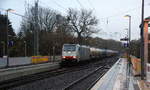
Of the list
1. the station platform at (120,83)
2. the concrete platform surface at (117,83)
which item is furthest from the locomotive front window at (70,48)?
the station platform at (120,83)

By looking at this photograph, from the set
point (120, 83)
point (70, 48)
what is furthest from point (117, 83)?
point (70, 48)

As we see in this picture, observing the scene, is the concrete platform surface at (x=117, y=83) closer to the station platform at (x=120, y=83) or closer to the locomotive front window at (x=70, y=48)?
the station platform at (x=120, y=83)

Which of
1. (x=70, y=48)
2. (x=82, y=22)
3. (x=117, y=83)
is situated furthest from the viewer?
(x=82, y=22)

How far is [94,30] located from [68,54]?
38900 millimetres

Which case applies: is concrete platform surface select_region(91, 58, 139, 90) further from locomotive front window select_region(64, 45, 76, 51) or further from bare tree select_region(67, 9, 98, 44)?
bare tree select_region(67, 9, 98, 44)

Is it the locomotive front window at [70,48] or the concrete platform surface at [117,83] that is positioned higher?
the locomotive front window at [70,48]

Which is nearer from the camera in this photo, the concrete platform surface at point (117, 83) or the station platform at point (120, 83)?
the station platform at point (120, 83)

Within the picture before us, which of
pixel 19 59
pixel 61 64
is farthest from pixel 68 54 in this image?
pixel 19 59

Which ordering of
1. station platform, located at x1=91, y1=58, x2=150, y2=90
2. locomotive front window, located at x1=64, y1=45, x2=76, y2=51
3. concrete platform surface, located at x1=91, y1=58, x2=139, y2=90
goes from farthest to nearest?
locomotive front window, located at x1=64, y1=45, x2=76, y2=51 < concrete platform surface, located at x1=91, y1=58, x2=139, y2=90 < station platform, located at x1=91, y1=58, x2=150, y2=90

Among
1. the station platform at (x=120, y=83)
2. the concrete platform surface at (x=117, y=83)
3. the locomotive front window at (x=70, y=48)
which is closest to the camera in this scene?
the station platform at (x=120, y=83)

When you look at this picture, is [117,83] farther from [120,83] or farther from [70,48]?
[70,48]

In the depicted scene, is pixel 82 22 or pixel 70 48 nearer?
pixel 70 48

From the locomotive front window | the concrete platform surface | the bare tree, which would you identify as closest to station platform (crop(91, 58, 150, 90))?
the concrete platform surface

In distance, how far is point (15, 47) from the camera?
7488cm
